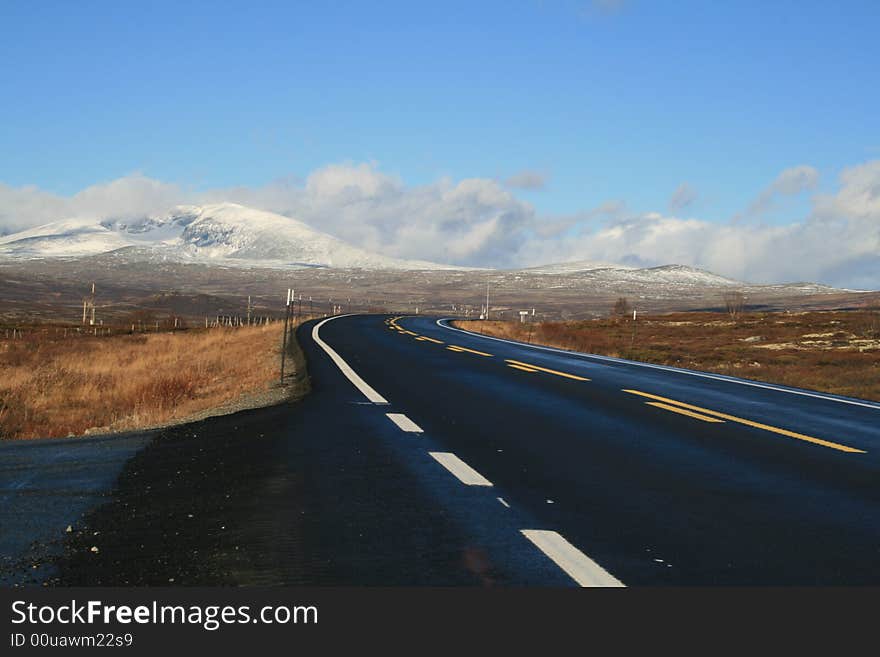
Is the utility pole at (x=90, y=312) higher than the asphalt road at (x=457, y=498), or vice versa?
the asphalt road at (x=457, y=498)

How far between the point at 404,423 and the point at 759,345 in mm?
44911

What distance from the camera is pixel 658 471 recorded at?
7.66 metres

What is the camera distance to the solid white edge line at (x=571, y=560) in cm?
444

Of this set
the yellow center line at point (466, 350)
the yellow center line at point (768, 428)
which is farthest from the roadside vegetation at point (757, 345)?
the yellow center line at point (768, 428)

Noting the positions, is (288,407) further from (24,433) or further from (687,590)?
(687,590)

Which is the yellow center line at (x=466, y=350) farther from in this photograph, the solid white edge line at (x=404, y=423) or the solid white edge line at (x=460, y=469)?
the solid white edge line at (x=460, y=469)

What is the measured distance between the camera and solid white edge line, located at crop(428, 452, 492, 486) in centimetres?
705

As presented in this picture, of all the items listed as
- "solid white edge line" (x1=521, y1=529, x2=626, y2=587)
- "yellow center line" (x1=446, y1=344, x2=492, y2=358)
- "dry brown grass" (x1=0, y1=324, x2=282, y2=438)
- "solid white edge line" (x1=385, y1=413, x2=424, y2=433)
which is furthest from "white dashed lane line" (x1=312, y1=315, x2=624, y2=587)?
"yellow center line" (x1=446, y1=344, x2=492, y2=358)

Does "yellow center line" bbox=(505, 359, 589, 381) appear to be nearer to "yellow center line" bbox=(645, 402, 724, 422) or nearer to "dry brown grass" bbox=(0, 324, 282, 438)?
"yellow center line" bbox=(645, 402, 724, 422)

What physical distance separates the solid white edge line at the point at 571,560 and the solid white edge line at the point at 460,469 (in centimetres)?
160

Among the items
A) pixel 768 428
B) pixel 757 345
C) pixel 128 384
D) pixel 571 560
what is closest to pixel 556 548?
pixel 571 560

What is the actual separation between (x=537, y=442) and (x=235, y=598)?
5.48 meters

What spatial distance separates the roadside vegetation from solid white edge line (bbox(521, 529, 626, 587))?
19.0m

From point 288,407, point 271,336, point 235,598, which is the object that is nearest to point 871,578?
point 235,598
